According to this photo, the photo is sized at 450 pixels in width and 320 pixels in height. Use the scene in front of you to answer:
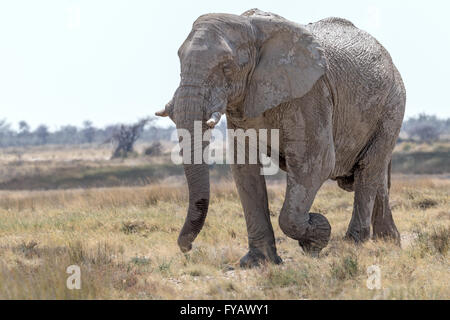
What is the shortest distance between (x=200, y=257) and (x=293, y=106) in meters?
2.26

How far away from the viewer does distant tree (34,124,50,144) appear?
10312 cm

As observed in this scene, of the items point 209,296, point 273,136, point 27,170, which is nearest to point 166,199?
point 273,136

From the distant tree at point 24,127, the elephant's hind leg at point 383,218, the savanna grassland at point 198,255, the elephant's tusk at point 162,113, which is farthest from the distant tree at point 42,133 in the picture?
the elephant's tusk at point 162,113

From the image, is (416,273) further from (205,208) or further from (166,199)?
(166,199)

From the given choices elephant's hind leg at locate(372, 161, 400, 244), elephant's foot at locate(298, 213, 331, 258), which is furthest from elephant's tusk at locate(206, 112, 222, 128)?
elephant's hind leg at locate(372, 161, 400, 244)

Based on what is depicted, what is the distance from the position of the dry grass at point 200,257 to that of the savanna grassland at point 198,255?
0.01m

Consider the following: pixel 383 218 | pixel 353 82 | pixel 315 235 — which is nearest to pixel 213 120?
pixel 315 235

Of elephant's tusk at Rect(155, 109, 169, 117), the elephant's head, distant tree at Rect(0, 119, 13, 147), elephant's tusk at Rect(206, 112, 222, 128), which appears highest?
the elephant's head

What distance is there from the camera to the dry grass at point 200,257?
5.89m

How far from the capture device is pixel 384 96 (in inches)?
355

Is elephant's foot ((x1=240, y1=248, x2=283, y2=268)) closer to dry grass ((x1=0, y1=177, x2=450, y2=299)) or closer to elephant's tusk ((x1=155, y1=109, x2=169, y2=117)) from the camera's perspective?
dry grass ((x1=0, y1=177, x2=450, y2=299))

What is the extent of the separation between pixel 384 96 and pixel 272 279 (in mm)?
3561

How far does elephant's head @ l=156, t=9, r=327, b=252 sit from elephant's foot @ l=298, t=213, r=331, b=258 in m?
1.41

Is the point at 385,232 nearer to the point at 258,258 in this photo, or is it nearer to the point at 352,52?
the point at 258,258
